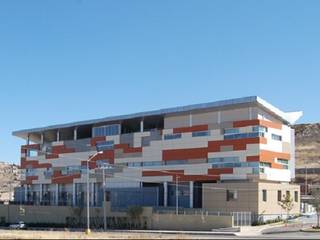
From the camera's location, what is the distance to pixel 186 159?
10681 cm

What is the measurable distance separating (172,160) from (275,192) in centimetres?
1840

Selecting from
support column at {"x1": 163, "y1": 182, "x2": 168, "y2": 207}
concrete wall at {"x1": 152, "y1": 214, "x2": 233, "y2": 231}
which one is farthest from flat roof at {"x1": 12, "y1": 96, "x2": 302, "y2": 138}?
concrete wall at {"x1": 152, "y1": 214, "x2": 233, "y2": 231}

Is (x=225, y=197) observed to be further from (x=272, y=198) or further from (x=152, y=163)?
(x=152, y=163)

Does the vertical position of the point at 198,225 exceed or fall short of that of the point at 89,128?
it falls short

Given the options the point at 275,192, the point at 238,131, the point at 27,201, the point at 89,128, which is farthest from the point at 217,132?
the point at 27,201

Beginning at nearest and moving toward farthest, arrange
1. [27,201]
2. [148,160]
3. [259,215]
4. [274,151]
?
[259,215], [274,151], [148,160], [27,201]

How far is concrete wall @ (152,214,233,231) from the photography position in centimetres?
9062

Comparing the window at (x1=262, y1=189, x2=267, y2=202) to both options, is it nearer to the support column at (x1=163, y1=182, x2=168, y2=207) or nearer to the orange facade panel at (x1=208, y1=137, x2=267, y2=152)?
the orange facade panel at (x1=208, y1=137, x2=267, y2=152)

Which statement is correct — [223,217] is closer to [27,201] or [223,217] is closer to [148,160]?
[148,160]

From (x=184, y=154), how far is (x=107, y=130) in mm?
20673

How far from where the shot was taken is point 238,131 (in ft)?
333

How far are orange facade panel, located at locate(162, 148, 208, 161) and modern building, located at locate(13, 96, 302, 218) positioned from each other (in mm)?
167

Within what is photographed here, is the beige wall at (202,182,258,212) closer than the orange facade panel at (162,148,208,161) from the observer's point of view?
Yes

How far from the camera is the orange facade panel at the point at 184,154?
105000 mm
